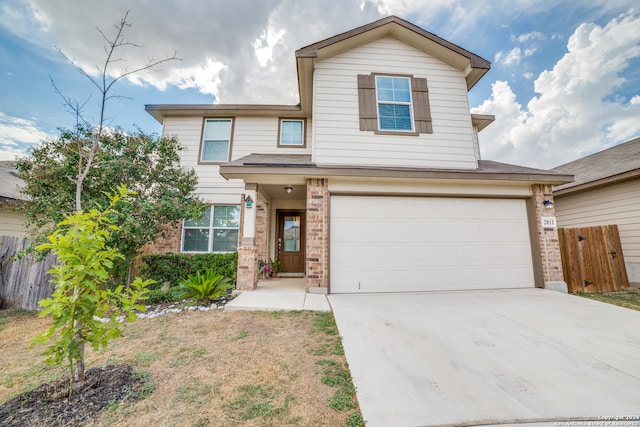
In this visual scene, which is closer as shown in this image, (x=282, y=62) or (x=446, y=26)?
(x=446, y=26)

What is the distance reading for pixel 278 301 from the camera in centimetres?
473

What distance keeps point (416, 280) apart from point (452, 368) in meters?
3.29

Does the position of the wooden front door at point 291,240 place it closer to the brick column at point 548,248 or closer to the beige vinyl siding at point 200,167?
the beige vinyl siding at point 200,167

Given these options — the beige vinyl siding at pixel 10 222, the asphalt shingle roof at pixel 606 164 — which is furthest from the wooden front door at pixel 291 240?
the asphalt shingle roof at pixel 606 164

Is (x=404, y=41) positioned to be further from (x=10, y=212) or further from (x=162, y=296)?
(x=10, y=212)

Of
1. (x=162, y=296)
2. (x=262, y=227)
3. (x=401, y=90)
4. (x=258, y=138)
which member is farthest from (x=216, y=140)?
(x=401, y=90)

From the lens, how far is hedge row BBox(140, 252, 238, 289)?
666cm

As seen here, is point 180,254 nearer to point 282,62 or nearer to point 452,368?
point 452,368

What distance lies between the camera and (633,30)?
7887mm

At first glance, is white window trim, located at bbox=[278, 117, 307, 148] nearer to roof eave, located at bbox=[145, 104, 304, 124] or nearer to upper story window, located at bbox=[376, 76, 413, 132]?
roof eave, located at bbox=[145, 104, 304, 124]

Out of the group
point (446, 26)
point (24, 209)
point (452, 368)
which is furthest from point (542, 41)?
point (24, 209)

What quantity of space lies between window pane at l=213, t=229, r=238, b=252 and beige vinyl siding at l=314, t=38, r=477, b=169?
3705 mm

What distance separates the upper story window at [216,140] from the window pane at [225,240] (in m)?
2.39

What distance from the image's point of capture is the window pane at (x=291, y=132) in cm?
838
